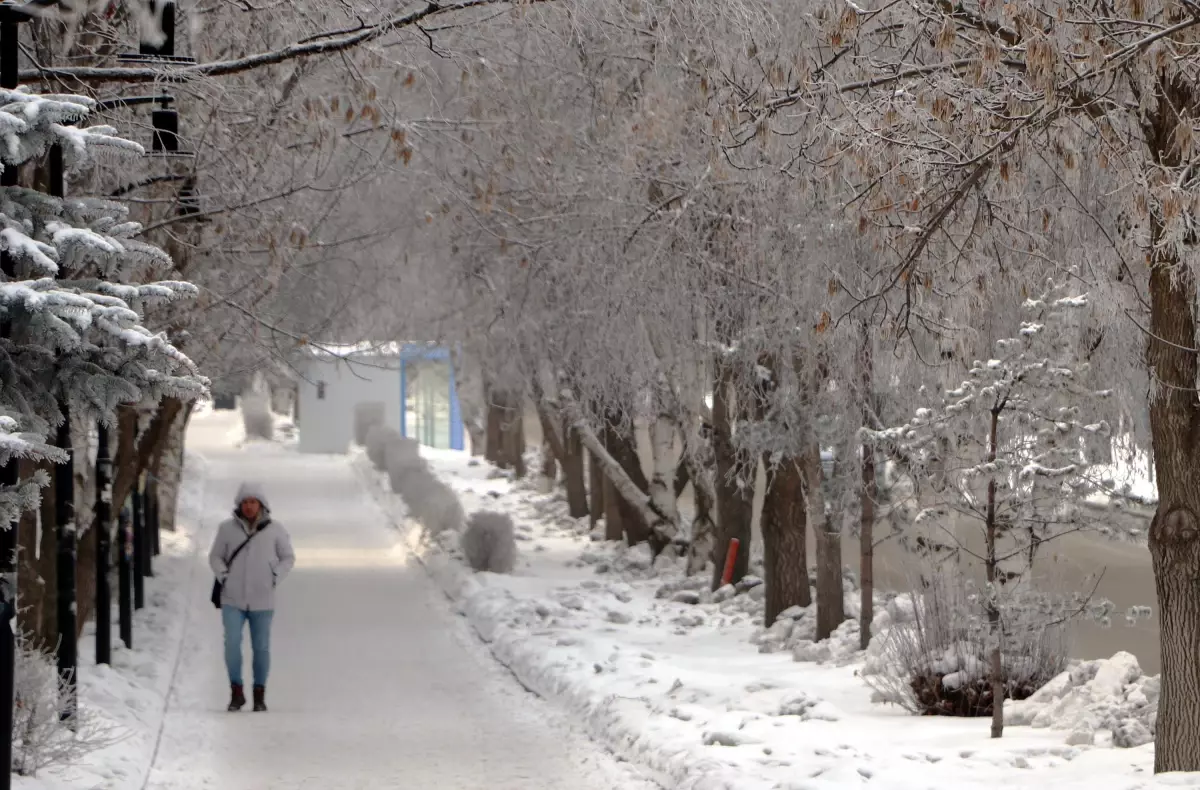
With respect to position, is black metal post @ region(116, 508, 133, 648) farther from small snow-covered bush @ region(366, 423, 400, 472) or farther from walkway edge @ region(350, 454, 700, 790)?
small snow-covered bush @ region(366, 423, 400, 472)

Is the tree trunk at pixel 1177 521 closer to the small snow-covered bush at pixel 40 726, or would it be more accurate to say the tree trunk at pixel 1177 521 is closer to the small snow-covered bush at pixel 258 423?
the small snow-covered bush at pixel 40 726

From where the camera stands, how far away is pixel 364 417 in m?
52.0

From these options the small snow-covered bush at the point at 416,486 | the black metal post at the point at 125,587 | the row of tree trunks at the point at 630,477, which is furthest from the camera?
the small snow-covered bush at the point at 416,486

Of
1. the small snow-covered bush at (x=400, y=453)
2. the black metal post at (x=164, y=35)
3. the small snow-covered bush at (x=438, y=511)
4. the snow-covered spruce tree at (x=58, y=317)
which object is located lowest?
the small snow-covered bush at (x=438, y=511)

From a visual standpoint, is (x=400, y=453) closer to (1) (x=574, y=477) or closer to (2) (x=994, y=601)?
(1) (x=574, y=477)

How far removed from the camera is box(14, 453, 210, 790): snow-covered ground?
347 inches

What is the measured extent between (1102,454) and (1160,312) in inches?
127

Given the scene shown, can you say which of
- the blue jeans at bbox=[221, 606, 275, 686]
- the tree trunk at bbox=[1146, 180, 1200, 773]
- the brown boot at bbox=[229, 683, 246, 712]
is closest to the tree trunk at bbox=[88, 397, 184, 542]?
the blue jeans at bbox=[221, 606, 275, 686]

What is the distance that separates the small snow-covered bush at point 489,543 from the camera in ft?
67.4

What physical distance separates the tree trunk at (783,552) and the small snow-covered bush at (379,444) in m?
23.5

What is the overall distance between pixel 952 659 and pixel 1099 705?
51.7 inches

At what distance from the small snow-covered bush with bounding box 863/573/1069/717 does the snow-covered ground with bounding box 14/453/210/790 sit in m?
5.00

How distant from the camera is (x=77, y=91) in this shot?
9102 millimetres

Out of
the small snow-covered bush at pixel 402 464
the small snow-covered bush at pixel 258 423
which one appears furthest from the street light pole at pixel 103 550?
the small snow-covered bush at pixel 258 423
